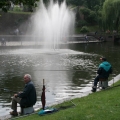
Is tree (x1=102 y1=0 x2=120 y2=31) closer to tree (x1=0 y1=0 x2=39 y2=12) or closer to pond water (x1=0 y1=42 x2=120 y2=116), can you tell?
pond water (x1=0 y1=42 x2=120 y2=116)

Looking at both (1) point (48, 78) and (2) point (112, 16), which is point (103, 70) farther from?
(2) point (112, 16)

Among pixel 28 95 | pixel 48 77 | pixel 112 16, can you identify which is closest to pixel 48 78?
pixel 48 77

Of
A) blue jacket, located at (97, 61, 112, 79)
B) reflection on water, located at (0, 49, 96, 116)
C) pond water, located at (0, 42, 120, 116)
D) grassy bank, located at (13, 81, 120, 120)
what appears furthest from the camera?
reflection on water, located at (0, 49, 96, 116)

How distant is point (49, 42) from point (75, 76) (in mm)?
30812


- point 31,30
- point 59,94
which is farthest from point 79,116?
point 31,30

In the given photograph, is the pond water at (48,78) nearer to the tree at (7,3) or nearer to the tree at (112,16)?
the tree at (7,3)

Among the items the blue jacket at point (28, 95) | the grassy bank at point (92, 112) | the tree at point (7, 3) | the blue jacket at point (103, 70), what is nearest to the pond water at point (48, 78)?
the blue jacket at point (103, 70)

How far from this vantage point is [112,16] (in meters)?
68.4

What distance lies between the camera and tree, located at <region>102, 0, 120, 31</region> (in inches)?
2689

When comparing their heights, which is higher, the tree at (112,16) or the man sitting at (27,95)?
the tree at (112,16)

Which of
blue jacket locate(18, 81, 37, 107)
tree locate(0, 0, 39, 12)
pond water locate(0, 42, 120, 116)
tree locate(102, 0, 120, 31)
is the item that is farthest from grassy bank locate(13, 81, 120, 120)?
tree locate(102, 0, 120, 31)

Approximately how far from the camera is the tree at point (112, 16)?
68.3m

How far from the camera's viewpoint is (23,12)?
8225 cm

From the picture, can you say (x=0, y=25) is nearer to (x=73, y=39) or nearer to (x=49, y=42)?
(x=73, y=39)
